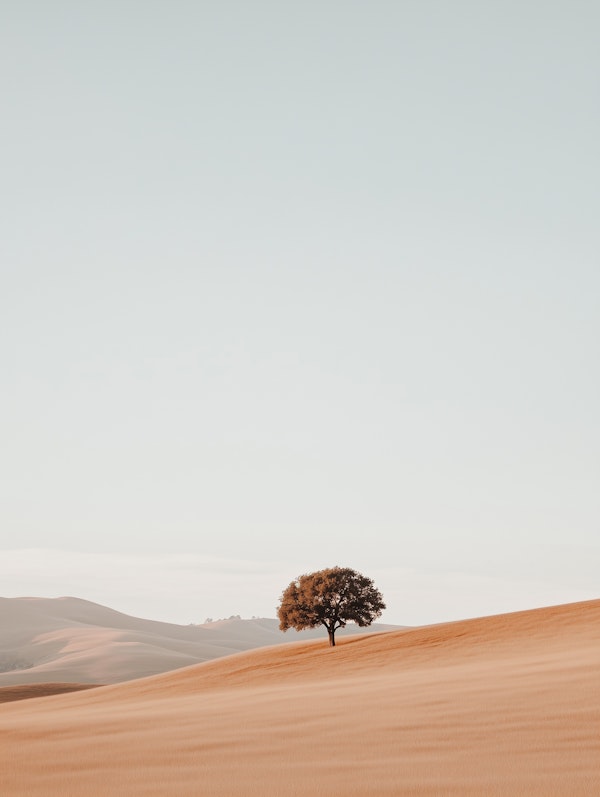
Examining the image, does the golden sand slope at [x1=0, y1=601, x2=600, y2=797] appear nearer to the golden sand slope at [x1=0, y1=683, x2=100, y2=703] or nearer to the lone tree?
the lone tree

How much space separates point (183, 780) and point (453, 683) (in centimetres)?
1546

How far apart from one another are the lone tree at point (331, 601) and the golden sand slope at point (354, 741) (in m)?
25.8

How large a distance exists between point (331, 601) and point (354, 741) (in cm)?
4462

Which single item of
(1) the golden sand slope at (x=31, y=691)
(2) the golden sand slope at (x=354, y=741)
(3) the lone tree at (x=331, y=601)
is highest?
(3) the lone tree at (x=331, y=601)

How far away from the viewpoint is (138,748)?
21.1 metres

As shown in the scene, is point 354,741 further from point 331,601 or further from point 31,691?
point 31,691

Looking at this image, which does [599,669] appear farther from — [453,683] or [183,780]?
[183,780]

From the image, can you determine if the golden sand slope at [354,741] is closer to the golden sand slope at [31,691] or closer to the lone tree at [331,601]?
the lone tree at [331,601]

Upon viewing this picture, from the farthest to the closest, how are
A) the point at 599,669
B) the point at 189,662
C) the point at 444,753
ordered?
the point at 189,662
the point at 599,669
the point at 444,753

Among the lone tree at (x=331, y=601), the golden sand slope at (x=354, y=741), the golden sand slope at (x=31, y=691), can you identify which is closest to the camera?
the golden sand slope at (x=354, y=741)

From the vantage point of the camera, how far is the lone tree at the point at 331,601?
211ft

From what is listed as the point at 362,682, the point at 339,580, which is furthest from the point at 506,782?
the point at 339,580

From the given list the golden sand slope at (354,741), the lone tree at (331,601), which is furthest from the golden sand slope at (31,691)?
the golden sand slope at (354,741)

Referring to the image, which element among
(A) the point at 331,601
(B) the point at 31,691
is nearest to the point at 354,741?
(A) the point at 331,601
